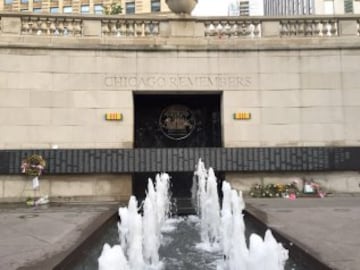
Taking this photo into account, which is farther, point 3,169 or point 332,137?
point 332,137

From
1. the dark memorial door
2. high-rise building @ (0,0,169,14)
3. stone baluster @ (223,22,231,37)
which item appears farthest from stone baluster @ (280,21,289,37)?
high-rise building @ (0,0,169,14)

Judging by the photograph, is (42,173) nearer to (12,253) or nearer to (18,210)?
(18,210)

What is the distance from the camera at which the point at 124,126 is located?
1351 centimetres

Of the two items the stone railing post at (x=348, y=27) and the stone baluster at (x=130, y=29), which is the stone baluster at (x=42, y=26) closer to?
the stone baluster at (x=130, y=29)

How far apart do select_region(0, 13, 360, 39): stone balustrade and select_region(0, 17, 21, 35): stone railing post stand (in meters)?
0.14

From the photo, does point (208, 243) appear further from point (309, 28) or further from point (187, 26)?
point (309, 28)

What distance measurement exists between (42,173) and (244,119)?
7051 mm

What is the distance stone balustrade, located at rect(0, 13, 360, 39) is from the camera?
14031 mm

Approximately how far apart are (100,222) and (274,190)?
22.4 ft

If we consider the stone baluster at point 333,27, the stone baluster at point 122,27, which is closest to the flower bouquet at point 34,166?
the stone baluster at point 122,27

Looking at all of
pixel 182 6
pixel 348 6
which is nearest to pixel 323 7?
pixel 348 6

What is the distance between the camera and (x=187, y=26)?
1427 cm

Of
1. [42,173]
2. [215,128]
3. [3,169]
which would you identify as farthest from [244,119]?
[3,169]

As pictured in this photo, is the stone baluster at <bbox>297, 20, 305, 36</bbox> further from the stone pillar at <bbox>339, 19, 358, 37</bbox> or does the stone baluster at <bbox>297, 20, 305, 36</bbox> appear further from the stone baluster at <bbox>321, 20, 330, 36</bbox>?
the stone pillar at <bbox>339, 19, 358, 37</bbox>
